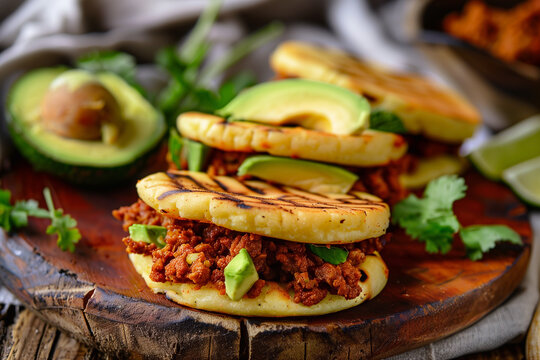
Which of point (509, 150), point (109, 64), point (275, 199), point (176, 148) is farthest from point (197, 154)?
point (509, 150)

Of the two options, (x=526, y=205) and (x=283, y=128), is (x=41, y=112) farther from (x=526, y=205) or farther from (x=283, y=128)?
(x=526, y=205)

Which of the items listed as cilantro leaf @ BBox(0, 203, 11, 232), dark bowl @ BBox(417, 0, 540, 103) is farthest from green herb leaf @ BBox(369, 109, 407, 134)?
cilantro leaf @ BBox(0, 203, 11, 232)

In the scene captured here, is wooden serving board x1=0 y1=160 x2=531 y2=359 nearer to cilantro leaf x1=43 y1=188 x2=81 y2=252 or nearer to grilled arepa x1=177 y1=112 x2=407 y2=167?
cilantro leaf x1=43 y1=188 x2=81 y2=252

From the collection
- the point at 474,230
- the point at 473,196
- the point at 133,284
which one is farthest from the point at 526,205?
the point at 133,284

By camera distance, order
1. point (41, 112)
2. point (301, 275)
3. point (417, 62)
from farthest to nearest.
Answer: point (417, 62)
point (41, 112)
point (301, 275)

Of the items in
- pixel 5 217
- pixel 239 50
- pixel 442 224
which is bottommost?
pixel 442 224

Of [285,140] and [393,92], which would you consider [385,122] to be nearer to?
[393,92]

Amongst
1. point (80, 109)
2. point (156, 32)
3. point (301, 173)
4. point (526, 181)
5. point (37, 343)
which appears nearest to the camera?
point (37, 343)
